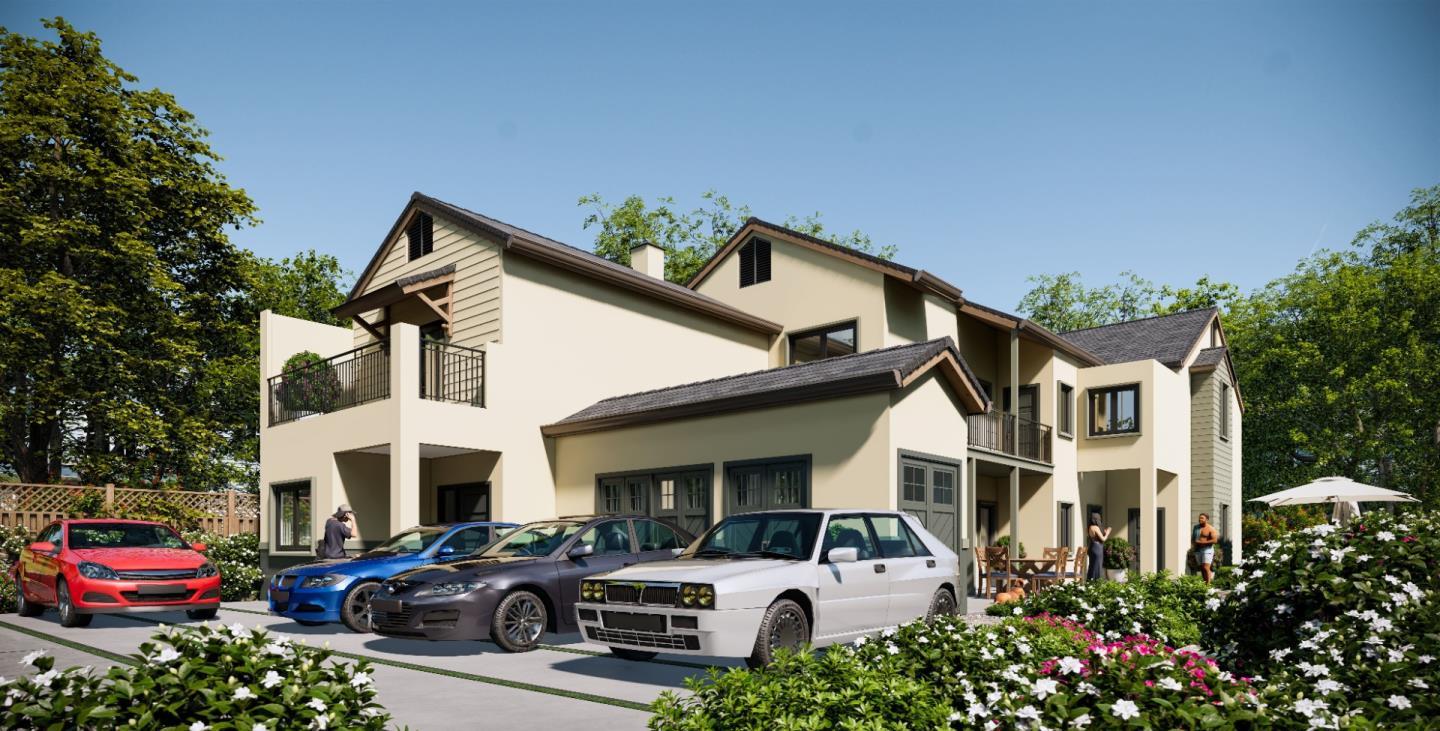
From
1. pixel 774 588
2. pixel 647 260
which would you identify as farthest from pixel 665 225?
pixel 774 588

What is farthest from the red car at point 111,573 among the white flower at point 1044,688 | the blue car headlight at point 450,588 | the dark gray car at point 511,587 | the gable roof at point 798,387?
the white flower at point 1044,688

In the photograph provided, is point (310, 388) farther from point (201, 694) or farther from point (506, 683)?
point (201, 694)

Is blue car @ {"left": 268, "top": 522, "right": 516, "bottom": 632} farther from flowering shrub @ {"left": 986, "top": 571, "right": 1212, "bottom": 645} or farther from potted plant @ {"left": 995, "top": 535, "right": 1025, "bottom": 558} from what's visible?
potted plant @ {"left": 995, "top": 535, "right": 1025, "bottom": 558}

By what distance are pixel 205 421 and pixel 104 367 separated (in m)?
3.39

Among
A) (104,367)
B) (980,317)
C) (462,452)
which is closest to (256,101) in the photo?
(462,452)

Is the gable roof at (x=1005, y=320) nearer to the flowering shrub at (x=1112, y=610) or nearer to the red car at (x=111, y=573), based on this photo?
the flowering shrub at (x=1112, y=610)

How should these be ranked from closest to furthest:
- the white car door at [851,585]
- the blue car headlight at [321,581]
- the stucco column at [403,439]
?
the white car door at [851,585] → the blue car headlight at [321,581] → the stucco column at [403,439]

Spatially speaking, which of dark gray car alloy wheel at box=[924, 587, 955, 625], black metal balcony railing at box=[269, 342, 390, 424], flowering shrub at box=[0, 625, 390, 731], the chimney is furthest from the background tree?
flowering shrub at box=[0, 625, 390, 731]

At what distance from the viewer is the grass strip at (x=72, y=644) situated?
10.9 metres

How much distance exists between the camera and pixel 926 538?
1194cm

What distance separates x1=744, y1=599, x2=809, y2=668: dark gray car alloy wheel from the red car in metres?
9.59

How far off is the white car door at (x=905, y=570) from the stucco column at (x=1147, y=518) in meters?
16.2

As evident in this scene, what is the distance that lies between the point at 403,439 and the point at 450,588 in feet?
23.1

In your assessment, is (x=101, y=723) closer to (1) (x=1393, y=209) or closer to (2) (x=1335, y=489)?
(2) (x=1335, y=489)
